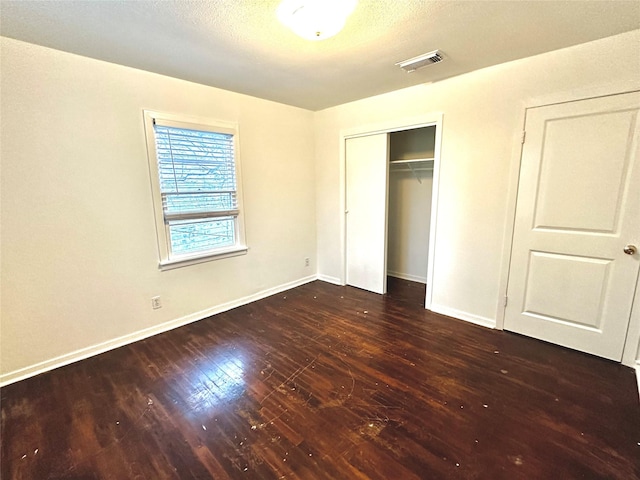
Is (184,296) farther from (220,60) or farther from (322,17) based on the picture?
(322,17)

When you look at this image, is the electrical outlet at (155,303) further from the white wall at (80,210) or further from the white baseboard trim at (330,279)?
the white baseboard trim at (330,279)

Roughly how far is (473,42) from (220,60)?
1.96 m

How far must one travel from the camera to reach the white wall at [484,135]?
214 cm

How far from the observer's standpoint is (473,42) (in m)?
2.12

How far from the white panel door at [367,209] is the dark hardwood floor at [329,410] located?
120cm

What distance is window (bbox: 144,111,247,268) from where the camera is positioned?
2742 mm

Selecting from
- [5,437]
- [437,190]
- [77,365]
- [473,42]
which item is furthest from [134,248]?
[473,42]

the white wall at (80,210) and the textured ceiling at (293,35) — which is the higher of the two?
the textured ceiling at (293,35)

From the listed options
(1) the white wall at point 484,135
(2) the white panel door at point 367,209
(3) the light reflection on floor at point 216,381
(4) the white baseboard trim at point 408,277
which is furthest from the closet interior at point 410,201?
(3) the light reflection on floor at point 216,381

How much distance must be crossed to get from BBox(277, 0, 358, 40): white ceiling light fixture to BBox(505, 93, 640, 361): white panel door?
6.07 ft

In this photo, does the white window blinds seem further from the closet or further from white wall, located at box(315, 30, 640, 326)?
white wall, located at box(315, 30, 640, 326)

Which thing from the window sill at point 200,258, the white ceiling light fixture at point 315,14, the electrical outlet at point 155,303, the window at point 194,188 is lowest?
the electrical outlet at point 155,303

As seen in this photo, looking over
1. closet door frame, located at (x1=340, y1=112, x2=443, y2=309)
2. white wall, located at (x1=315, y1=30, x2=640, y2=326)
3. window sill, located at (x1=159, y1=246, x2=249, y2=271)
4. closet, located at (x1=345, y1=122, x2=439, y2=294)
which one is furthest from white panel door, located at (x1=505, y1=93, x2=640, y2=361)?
window sill, located at (x1=159, y1=246, x2=249, y2=271)

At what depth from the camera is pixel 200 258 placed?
10.2 feet
